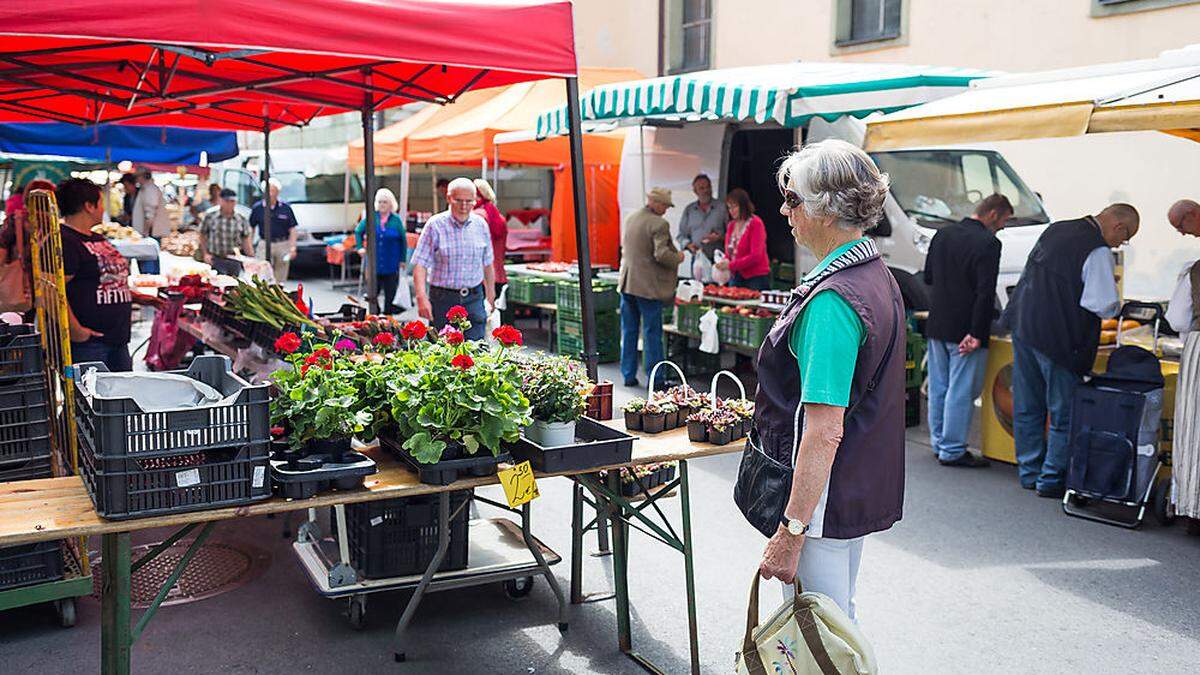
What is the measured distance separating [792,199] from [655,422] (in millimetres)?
1437

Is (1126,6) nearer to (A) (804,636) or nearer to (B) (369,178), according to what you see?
(B) (369,178)

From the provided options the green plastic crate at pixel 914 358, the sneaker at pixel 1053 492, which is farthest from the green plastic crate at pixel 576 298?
the sneaker at pixel 1053 492

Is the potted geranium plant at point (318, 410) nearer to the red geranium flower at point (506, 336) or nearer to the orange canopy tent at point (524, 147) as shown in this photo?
the red geranium flower at point (506, 336)

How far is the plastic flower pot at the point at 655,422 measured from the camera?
167 inches

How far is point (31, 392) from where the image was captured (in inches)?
169

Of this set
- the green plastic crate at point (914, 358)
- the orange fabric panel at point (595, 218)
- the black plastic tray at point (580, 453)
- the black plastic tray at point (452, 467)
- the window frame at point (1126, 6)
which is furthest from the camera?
the orange fabric panel at point (595, 218)

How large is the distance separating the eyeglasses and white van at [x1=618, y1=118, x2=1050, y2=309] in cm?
640

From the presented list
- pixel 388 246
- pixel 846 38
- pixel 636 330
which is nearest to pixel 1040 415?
pixel 636 330

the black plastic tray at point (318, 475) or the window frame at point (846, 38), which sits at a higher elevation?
the window frame at point (846, 38)

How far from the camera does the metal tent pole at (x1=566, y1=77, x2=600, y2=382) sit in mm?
5012

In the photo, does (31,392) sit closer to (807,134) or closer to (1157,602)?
(1157,602)

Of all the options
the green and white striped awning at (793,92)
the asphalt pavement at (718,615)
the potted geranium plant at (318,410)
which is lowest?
the asphalt pavement at (718,615)

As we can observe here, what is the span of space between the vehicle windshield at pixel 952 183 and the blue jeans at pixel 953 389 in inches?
133

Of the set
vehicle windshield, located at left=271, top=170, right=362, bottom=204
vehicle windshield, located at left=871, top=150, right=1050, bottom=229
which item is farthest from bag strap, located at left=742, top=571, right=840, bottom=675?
vehicle windshield, located at left=271, top=170, right=362, bottom=204
